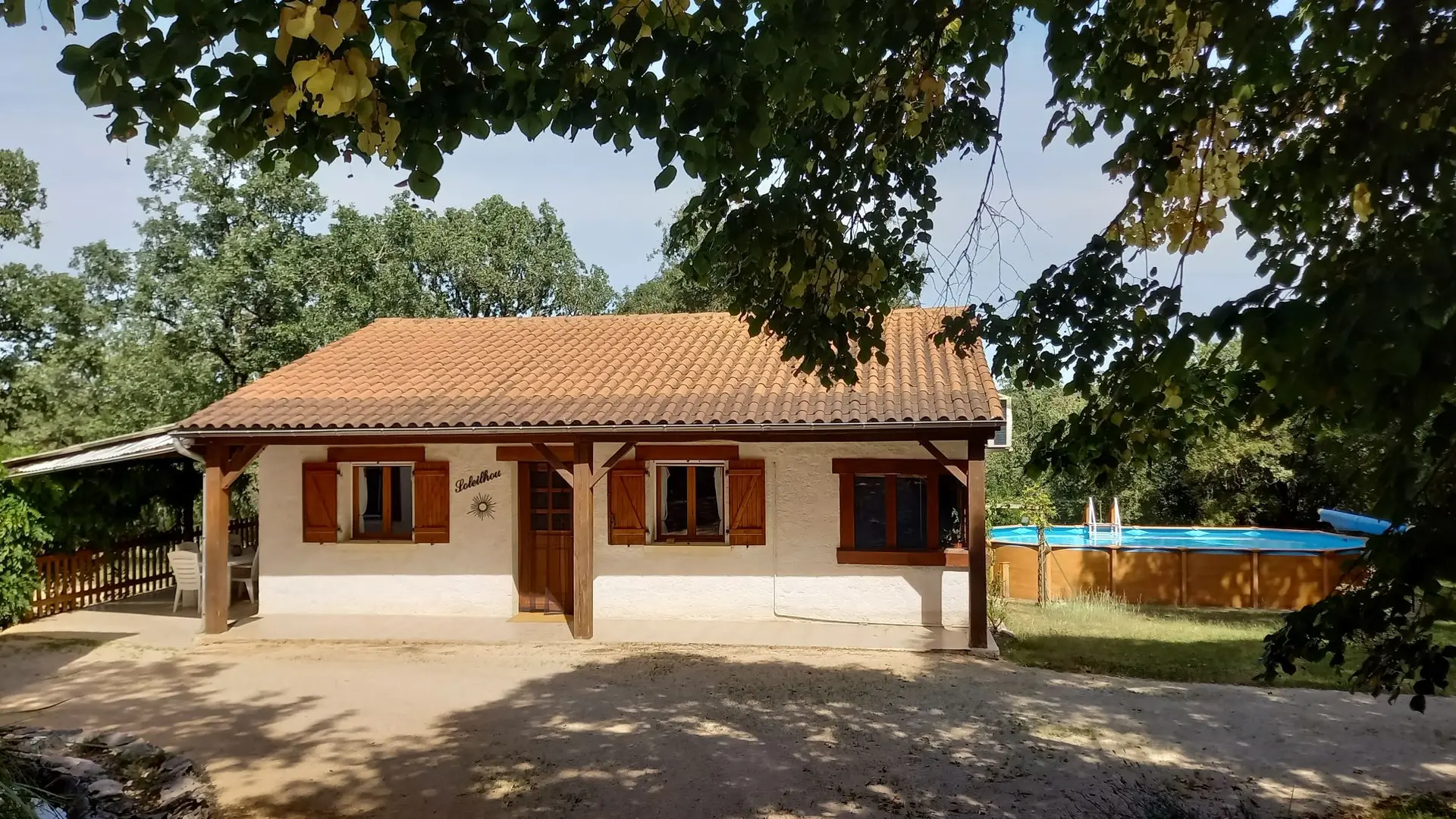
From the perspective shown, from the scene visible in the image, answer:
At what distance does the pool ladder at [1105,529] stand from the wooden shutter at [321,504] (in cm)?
1209

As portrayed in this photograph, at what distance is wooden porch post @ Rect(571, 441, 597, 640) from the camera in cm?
978

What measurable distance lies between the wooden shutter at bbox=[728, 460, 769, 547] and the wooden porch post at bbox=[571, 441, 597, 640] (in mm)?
1687

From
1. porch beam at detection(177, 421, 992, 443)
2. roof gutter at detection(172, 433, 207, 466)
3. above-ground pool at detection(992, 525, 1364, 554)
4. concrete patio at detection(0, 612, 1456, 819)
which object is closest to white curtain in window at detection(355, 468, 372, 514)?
porch beam at detection(177, 421, 992, 443)

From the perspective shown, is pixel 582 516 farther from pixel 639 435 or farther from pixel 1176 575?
pixel 1176 575

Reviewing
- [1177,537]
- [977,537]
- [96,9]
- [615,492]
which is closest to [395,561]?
[615,492]

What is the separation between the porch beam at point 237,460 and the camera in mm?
10078

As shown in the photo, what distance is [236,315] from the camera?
20281 mm

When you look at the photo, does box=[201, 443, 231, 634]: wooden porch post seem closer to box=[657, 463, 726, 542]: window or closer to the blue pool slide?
box=[657, 463, 726, 542]: window

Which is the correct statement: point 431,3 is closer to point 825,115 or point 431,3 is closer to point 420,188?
point 420,188

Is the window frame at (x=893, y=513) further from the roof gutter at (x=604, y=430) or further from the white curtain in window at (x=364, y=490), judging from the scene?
the white curtain in window at (x=364, y=490)

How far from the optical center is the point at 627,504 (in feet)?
34.6

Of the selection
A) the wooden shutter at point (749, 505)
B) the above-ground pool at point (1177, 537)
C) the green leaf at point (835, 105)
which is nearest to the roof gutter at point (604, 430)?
the wooden shutter at point (749, 505)

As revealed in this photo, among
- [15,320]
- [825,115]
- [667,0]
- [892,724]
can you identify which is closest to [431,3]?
[667,0]

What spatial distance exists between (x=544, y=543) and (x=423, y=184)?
28.3ft
